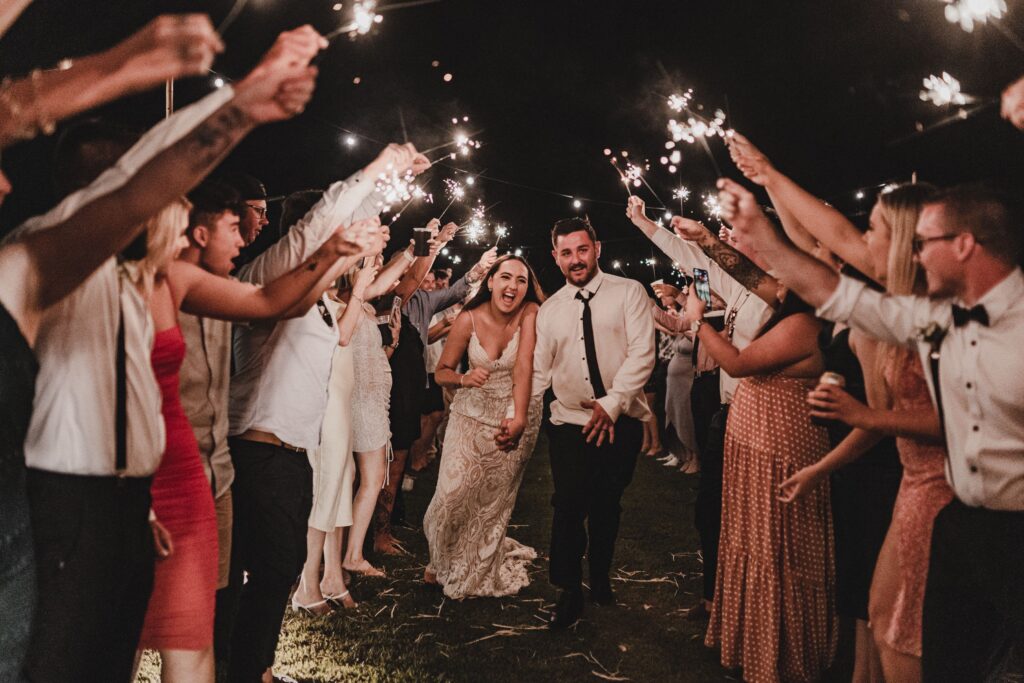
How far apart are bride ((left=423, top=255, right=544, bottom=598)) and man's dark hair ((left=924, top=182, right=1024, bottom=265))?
3486 mm

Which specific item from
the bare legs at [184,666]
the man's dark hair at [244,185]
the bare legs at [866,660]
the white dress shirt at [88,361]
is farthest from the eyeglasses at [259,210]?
the bare legs at [866,660]

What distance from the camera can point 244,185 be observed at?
3.61 meters

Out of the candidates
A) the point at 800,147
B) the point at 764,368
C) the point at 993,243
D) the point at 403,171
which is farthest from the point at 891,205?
the point at 800,147

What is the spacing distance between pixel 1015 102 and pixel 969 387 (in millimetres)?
1044

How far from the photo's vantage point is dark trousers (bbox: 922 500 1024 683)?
218cm

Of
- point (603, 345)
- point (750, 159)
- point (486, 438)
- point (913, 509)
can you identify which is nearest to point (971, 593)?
point (913, 509)

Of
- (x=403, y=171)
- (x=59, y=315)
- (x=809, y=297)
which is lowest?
(x=59, y=315)

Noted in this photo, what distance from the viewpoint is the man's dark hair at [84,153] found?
2.12m

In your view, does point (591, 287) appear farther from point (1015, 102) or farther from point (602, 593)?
point (1015, 102)

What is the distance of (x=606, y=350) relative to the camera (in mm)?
5281

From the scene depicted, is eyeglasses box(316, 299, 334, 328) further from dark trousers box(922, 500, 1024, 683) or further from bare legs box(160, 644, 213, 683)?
dark trousers box(922, 500, 1024, 683)

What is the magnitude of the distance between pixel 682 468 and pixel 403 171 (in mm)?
7839

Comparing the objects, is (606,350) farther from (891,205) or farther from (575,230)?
(891,205)

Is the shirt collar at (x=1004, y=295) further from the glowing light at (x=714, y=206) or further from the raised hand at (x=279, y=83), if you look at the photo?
the raised hand at (x=279, y=83)
